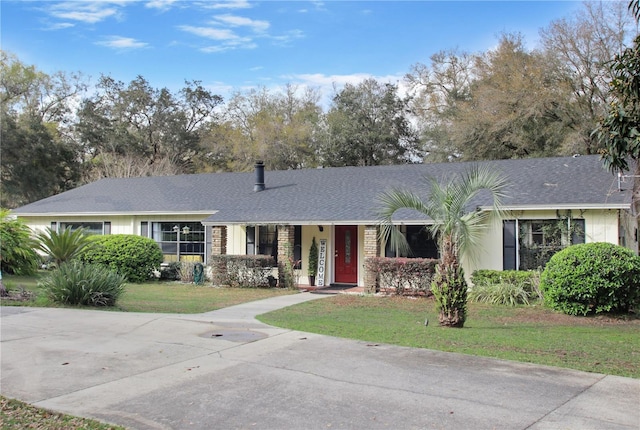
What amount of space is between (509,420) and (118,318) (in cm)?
788

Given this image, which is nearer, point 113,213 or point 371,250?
point 371,250

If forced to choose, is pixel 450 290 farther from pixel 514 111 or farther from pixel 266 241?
pixel 514 111

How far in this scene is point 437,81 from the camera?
128 feet

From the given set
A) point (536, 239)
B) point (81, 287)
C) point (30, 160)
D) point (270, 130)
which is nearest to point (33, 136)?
point (30, 160)

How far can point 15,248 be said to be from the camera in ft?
58.5

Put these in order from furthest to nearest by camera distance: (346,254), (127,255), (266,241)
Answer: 1. (266,241)
2. (127,255)
3. (346,254)

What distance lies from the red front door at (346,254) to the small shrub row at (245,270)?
2.38 metres

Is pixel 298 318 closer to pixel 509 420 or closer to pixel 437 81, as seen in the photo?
pixel 509 420

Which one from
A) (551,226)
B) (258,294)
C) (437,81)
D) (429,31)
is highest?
(437,81)

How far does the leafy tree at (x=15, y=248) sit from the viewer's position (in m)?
17.6

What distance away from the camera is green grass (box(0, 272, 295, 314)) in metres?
12.4

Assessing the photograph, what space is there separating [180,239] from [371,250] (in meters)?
8.52

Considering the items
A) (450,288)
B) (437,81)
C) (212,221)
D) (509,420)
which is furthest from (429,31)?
(437,81)

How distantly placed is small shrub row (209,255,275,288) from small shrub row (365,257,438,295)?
146 inches
